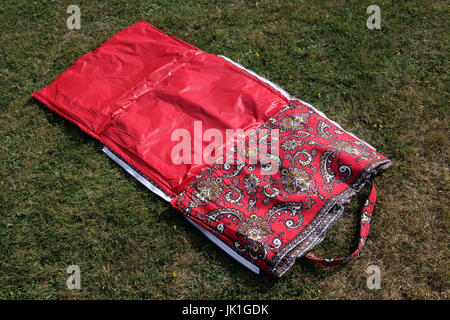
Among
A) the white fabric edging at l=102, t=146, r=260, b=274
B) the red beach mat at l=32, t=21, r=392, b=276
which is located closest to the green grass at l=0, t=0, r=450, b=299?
the white fabric edging at l=102, t=146, r=260, b=274

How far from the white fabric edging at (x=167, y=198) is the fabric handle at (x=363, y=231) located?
53 cm

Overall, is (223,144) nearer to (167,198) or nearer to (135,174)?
(167,198)

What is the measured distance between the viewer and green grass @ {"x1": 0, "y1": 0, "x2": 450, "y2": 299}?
10.9ft

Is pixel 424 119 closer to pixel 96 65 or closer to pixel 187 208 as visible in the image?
pixel 187 208

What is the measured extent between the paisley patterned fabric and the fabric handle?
0.01m

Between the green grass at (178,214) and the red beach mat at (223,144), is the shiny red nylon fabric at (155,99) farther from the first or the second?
the green grass at (178,214)

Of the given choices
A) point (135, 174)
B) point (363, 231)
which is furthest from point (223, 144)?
point (363, 231)

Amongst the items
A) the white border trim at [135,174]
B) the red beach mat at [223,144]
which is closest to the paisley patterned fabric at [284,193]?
the red beach mat at [223,144]

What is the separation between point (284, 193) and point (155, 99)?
1836mm

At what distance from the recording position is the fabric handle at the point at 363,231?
10.6 ft

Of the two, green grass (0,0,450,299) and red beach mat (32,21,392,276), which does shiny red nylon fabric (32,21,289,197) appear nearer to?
red beach mat (32,21,392,276)

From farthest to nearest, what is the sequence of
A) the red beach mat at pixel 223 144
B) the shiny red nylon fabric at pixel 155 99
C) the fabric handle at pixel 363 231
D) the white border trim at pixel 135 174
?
the shiny red nylon fabric at pixel 155 99 < the white border trim at pixel 135 174 < the red beach mat at pixel 223 144 < the fabric handle at pixel 363 231

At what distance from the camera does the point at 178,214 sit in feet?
12.0

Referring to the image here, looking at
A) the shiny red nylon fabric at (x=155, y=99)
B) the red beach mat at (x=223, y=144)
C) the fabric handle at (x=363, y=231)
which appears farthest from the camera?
the shiny red nylon fabric at (x=155, y=99)
